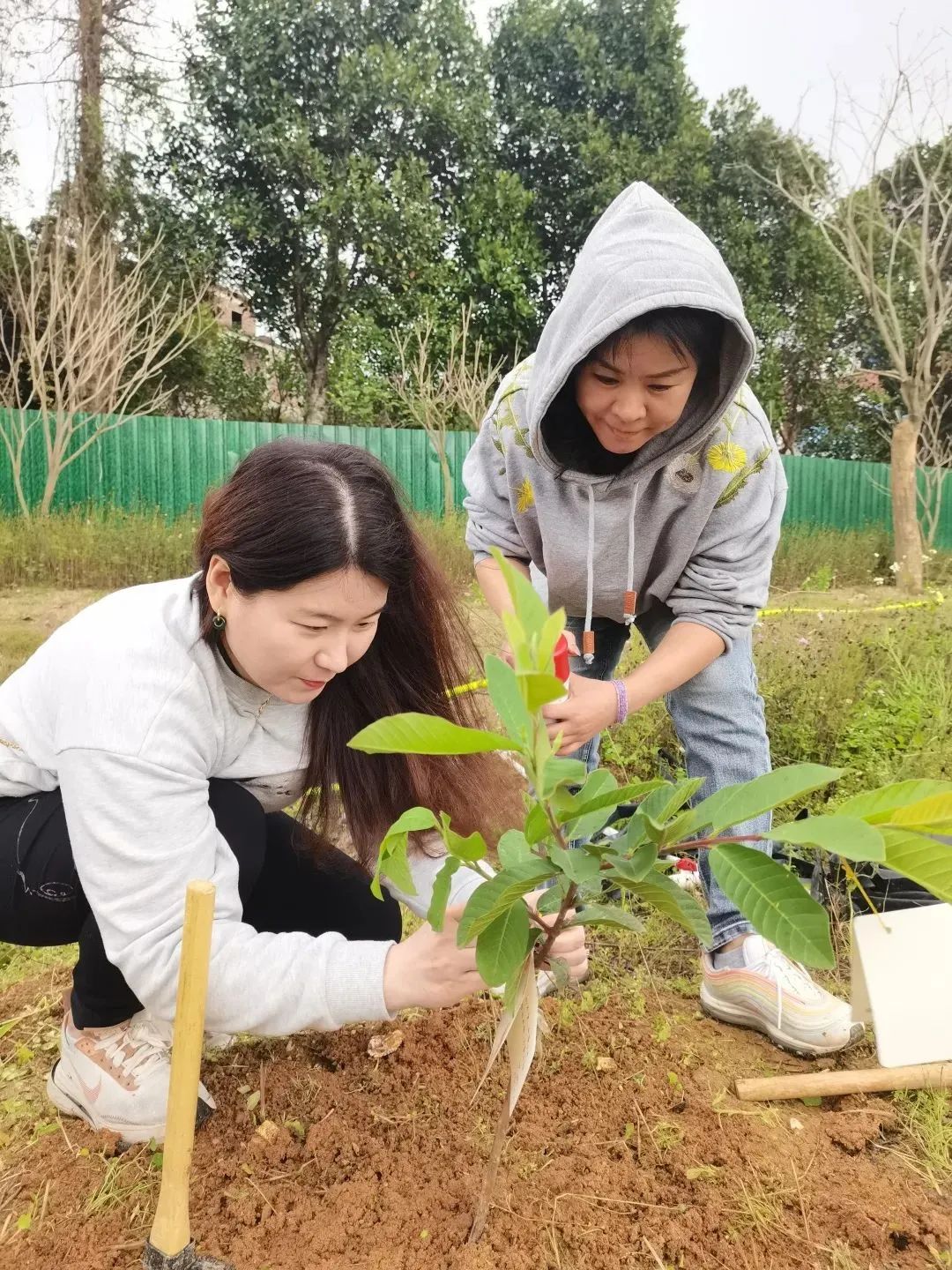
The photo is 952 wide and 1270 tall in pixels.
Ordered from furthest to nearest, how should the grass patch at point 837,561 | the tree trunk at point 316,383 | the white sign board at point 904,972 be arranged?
the tree trunk at point 316,383 < the grass patch at point 837,561 < the white sign board at point 904,972

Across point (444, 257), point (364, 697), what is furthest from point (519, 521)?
point (444, 257)

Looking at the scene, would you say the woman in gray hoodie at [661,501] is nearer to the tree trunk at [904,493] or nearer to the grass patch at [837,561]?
the grass patch at [837,561]

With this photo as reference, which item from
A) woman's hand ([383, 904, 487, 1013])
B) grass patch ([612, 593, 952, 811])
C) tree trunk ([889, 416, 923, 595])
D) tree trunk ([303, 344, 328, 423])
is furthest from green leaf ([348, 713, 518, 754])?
tree trunk ([303, 344, 328, 423])

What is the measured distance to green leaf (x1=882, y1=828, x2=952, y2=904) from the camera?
64 cm

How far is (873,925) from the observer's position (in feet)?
3.44

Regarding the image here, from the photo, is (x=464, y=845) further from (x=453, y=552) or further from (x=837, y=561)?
(x=837, y=561)

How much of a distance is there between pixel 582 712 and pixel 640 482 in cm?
51

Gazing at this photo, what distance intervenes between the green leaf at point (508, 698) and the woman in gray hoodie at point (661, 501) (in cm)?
75

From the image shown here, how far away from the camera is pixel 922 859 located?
64cm

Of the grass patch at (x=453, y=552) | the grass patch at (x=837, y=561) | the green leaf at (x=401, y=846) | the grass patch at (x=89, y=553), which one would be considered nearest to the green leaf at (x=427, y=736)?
the green leaf at (x=401, y=846)

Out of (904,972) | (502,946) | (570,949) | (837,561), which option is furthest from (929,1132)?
(837,561)

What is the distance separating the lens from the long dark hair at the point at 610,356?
146cm

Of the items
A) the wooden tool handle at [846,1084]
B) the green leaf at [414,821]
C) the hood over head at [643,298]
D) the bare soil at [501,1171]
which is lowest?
the bare soil at [501,1171]

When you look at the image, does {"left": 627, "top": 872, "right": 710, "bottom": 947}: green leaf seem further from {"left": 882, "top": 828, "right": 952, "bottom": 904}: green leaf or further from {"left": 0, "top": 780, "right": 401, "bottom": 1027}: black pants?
{"left": 0, "top": 780, "right": 401, "bottom": 1027}: black pants
